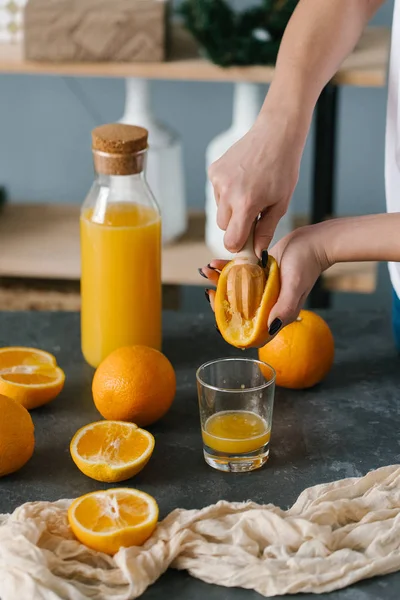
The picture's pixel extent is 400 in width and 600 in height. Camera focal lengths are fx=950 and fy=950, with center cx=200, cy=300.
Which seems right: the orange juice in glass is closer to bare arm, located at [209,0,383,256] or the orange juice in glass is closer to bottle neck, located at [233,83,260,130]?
bare arm, located at [209,0,383,256]

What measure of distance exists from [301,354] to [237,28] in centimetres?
109

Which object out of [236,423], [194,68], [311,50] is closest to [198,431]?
[236,423]

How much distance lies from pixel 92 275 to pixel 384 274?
5.40 ft

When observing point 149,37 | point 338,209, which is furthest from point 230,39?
point 338,209

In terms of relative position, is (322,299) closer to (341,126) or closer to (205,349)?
(341,126)

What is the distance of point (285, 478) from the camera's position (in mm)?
1095

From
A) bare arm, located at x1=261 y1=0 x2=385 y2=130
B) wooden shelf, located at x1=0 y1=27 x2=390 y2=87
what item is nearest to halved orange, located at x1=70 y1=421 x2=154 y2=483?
bare arm, located at x1=261 y1=0 x2=385 y2=130

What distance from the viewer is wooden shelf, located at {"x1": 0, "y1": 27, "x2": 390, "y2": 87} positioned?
2.12 metres

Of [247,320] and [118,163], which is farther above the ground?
[118,163]

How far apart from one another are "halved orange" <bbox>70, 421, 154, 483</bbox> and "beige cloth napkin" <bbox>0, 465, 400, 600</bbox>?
71mm

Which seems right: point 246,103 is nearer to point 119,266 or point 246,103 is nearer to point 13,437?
point 119,266

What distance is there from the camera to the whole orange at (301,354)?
4.15 feet

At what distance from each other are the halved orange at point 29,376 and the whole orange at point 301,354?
290mm

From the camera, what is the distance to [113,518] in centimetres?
97
